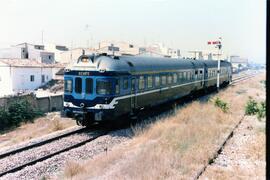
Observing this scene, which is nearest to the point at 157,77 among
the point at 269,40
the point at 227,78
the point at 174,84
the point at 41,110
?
the point at 174,84

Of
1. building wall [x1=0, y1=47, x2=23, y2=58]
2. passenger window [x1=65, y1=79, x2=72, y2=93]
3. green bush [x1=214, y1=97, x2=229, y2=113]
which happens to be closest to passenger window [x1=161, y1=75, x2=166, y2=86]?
green bush [x1=214, y1=97, x2=229, y2=113]

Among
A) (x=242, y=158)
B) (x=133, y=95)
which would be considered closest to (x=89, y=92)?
(x=133, y=95)

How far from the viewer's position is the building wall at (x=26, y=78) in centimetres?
4562

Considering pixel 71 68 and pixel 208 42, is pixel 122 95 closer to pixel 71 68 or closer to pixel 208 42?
pixel 71 68

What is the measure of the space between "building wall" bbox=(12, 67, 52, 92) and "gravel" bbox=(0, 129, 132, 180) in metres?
34.8

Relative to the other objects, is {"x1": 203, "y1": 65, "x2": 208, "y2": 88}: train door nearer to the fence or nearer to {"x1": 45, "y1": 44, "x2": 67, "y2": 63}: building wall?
the fence

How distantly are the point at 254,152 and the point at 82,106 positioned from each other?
21.3 feet

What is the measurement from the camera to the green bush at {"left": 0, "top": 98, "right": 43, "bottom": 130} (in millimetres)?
23141

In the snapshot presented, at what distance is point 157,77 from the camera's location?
17750 mm

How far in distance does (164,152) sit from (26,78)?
133 feet

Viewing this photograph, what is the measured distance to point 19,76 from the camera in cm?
4612

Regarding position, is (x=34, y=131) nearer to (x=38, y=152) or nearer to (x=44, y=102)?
(x=38, y=152)

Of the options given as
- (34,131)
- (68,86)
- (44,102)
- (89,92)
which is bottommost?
(34,131)

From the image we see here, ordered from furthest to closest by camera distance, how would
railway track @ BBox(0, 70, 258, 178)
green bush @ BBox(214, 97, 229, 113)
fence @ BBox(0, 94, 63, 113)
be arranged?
1. fence @ BBox(0, 94, 63, 113)
2. green bush @ BBox(214, 97, 229, 113)
3. railway track @ BBox(0, 70, 258, 178)
